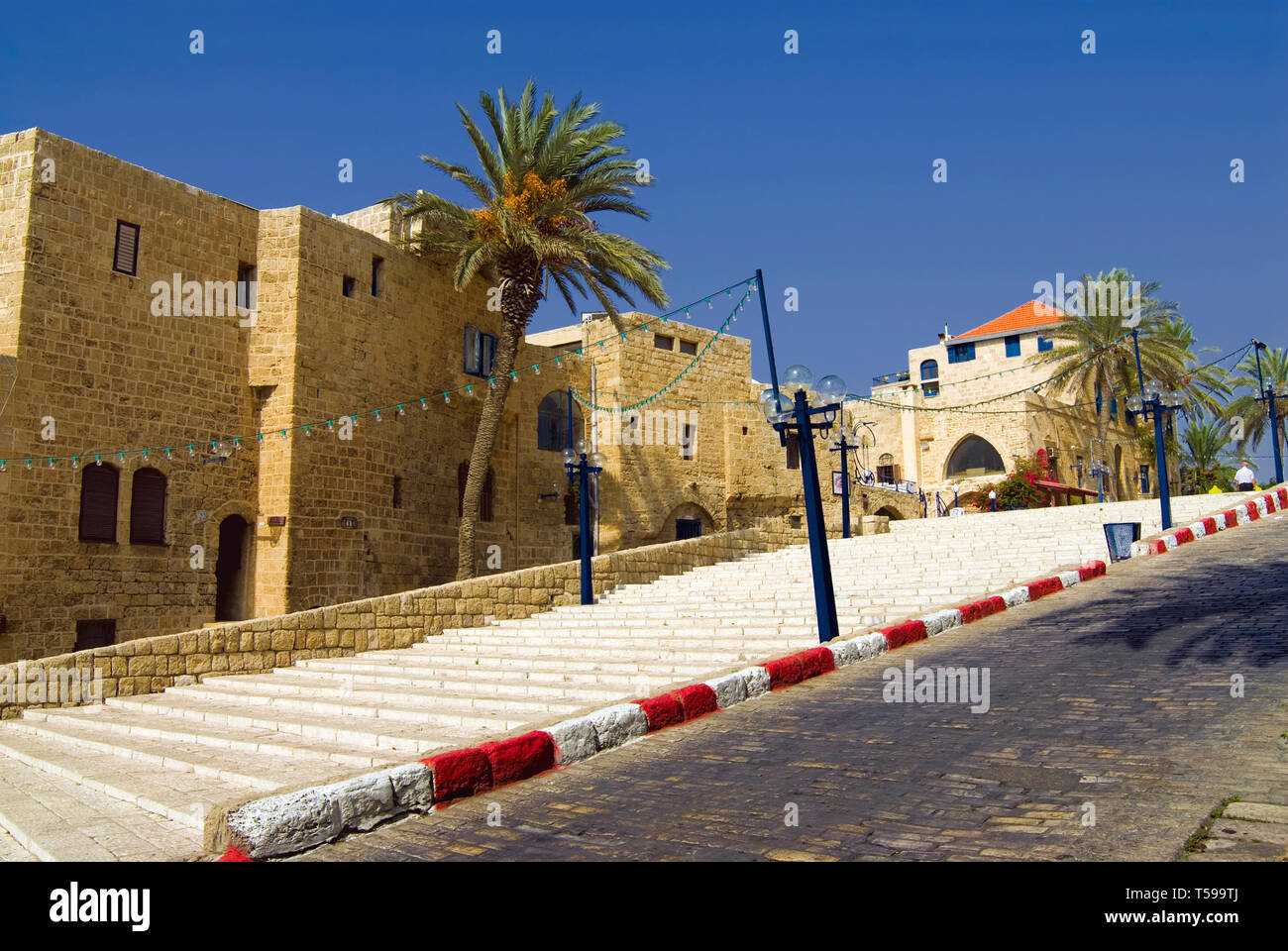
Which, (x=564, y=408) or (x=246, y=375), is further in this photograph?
(x=564, y=408)

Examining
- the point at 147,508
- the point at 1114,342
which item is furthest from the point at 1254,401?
the point at 147,508

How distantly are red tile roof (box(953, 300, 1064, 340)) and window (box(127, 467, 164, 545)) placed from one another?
36312mm

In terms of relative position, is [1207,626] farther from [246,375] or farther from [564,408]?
[564,408]

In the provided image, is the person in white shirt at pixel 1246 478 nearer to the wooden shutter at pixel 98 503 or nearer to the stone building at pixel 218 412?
the stone building at pixel 218 412

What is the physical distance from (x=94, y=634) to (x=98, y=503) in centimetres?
223

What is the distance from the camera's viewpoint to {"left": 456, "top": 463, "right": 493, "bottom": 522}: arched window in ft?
72.6

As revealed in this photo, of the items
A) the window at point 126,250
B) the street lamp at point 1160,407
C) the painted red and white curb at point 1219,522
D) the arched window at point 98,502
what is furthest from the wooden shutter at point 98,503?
the street lamp at point 1160,407

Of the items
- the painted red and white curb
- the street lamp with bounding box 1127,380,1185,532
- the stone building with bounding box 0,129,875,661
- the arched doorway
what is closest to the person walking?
the painted red and white curb

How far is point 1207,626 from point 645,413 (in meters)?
19.3

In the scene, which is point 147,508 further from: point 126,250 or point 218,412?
point 126,250

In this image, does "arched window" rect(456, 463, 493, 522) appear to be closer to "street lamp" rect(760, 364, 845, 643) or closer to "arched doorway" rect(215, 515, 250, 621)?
"arched doorway" rect(215, 515, 250, 621)

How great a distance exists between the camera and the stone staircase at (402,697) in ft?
18.3
